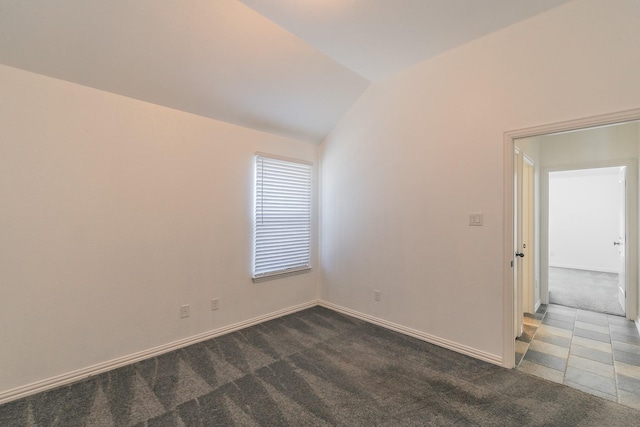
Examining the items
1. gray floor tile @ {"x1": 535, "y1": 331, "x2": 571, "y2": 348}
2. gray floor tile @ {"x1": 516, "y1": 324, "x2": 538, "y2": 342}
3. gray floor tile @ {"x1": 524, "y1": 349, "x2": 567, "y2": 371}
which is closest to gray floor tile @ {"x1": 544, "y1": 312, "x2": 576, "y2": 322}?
gray floor tile @ {"x1": 516, "y1": 324, "x2": 538, "y2": 342}

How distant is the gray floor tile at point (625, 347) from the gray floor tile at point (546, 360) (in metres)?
0.76

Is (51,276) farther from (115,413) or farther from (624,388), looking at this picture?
(624,388)

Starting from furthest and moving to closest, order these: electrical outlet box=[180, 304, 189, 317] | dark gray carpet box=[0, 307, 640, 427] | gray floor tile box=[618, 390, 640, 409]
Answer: electrical outlet box=[180, 304, 189, 317] < gray floor tile box=[618, 390, 640, 409] < dark gray carpet box=[0, 307, 640, 427]

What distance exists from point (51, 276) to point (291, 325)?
226 centimetres

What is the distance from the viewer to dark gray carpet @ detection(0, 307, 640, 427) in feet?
5.94

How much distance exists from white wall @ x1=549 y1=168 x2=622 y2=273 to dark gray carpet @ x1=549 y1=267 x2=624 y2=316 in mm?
464

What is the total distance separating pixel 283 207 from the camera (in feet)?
12.1

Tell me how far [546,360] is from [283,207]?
312 centimetres

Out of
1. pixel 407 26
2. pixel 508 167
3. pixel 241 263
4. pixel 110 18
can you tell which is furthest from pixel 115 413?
pixel 407 26

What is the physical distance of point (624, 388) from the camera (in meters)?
2.13

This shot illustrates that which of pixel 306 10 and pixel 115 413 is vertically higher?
pixel 306 10

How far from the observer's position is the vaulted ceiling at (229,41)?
196cm

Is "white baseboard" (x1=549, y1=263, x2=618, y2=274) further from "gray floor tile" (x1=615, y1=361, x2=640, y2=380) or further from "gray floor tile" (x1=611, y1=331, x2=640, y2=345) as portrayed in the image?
"gray floor tile" (x1=615, y1=361, x2=640, y2=380)

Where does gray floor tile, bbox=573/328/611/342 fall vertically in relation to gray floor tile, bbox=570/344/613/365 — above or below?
above
